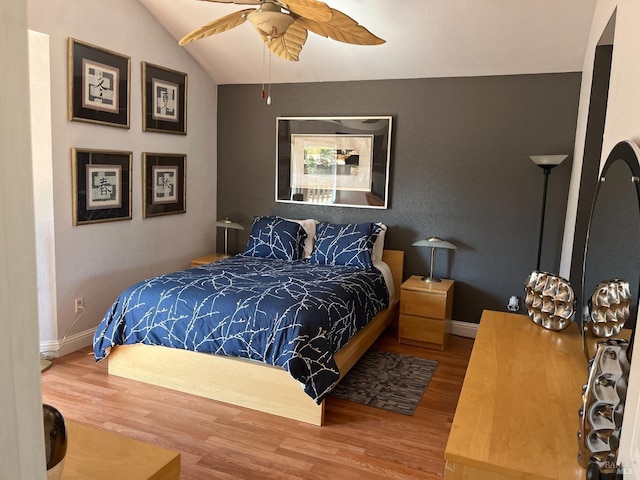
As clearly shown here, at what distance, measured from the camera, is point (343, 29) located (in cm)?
275

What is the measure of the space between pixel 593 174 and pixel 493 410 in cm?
191

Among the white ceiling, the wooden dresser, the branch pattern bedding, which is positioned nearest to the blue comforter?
the branch pattern bedding

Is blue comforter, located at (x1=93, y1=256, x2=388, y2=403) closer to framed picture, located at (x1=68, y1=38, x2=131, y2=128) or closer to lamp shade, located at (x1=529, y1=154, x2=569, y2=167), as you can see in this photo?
framed picture, located at (x1=68, y1=38, x2=131, y2=128)

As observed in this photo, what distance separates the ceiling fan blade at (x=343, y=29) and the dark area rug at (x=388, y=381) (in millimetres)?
2167

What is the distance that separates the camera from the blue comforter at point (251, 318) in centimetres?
283

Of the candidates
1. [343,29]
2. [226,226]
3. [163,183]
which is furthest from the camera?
[226,226]

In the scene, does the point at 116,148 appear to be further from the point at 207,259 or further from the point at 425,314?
the point at 425,314

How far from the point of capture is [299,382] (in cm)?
283

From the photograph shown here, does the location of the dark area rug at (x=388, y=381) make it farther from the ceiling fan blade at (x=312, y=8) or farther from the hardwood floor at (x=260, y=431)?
the ceiling fan blade at (x=312, y=8)

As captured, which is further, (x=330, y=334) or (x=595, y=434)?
(x=330, y=334)

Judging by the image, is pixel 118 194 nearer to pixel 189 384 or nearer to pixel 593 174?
pixel 189 384

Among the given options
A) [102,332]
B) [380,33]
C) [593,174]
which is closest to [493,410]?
[593,174]

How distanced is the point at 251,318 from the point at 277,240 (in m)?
1.61

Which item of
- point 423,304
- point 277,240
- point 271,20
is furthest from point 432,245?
point 271,20
